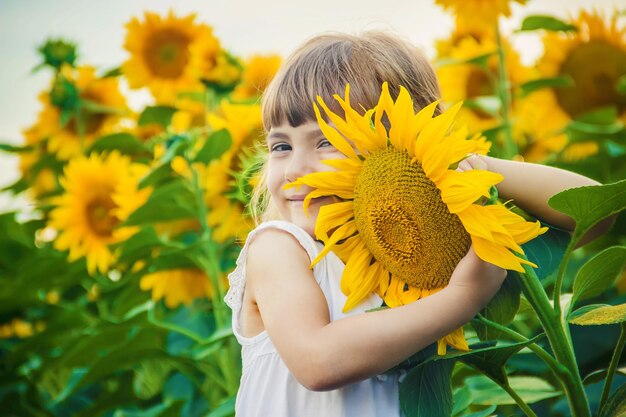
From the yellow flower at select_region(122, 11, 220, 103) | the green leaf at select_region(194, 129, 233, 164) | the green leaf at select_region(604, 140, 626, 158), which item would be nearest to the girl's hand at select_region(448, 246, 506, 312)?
the green leaf at select_region(194, 129, 233, 164)

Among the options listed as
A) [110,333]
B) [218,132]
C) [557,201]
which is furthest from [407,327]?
[110,333]

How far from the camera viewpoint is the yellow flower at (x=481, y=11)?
2.09m

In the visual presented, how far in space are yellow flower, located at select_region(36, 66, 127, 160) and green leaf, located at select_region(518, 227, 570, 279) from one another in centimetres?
213

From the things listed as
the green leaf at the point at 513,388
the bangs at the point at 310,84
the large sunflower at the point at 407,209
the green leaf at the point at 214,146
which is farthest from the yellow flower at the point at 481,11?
the large sunflower at the point at 407,209

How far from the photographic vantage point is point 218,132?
73.2 inches

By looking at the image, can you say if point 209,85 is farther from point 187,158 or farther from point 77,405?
point 77,405

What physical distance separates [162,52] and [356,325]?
1.98 m

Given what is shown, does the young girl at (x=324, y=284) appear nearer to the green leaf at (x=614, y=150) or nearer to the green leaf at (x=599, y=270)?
the green leaf at (x=599, y=270)

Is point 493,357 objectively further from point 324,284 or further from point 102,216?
point 102,216

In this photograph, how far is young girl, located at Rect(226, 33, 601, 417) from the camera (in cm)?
97

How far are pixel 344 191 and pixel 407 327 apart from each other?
17 centimetres

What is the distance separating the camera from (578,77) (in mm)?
2393

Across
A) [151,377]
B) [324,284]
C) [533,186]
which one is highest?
[533,186]

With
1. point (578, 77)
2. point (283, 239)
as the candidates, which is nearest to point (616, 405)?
point (283, 239)
